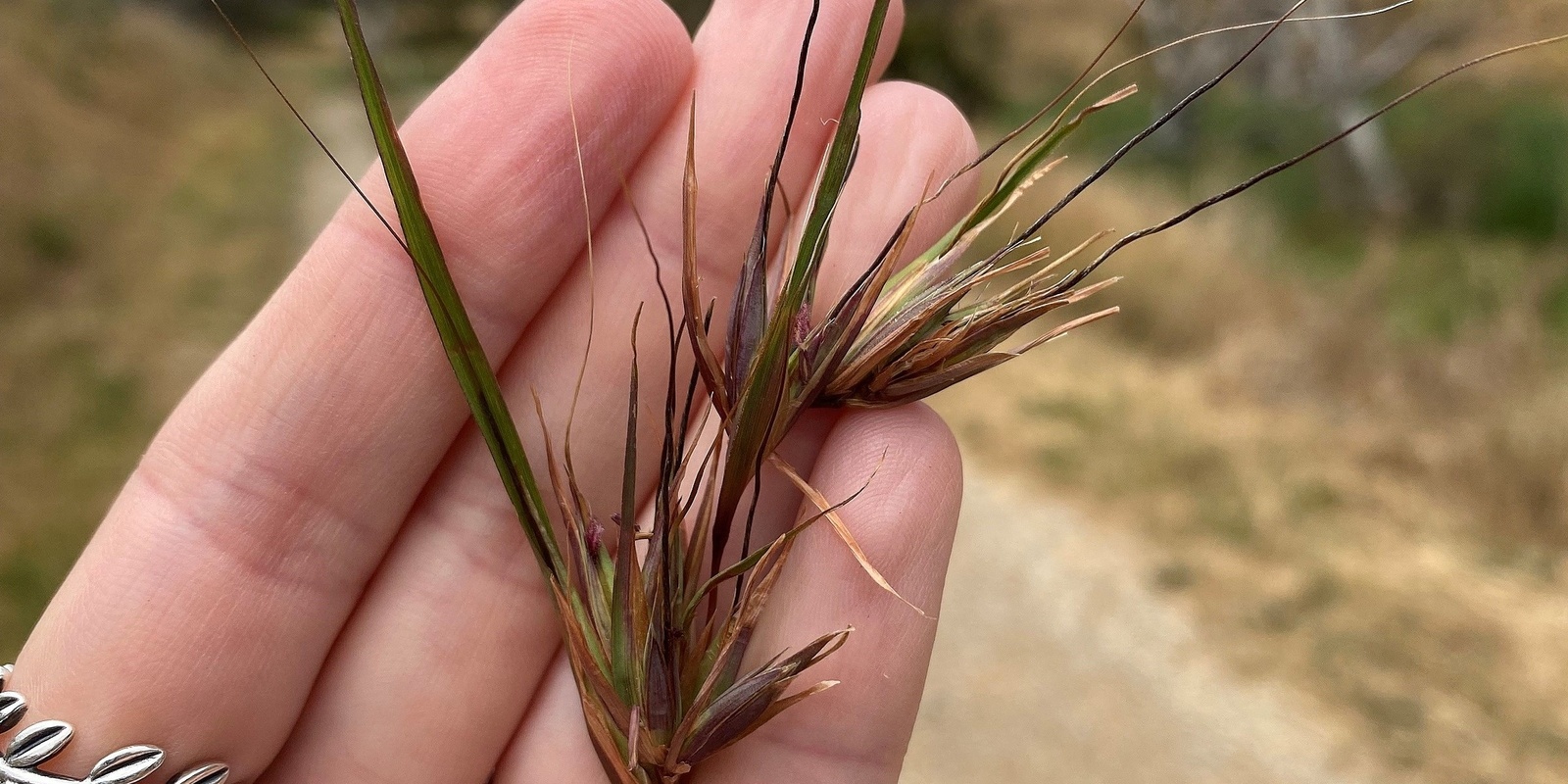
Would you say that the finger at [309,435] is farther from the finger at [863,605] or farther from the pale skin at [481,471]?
the finger at [863,605]

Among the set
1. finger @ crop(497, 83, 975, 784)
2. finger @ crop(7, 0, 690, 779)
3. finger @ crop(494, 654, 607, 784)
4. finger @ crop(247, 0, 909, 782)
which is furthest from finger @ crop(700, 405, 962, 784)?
finger @ crop(7, 0, 690, 779)

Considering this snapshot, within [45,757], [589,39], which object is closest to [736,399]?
[589,39]

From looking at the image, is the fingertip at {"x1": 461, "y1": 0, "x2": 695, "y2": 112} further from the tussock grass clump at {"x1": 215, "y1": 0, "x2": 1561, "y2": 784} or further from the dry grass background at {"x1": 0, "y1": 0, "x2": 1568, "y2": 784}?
the dry grass background at {"x1": 0, "y1": 0, "x2": 1568, "y2": 784}

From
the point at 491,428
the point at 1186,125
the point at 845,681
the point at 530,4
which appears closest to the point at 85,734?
the point at 491,428

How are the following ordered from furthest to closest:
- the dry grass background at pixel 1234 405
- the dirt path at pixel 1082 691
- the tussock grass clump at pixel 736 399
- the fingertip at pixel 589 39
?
the dry grass background at pixel 1234 405, the dirt path at pixel 1082 691, the fingertip at pixel 589 39, the tussock grass clump at pixel 736 399

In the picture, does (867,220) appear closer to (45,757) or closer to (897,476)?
(897,476)

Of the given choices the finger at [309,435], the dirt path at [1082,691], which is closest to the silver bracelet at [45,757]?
the finger at [309,435]
